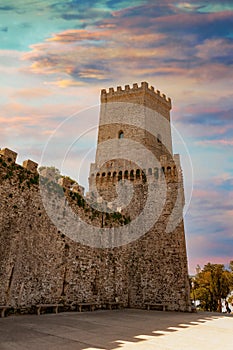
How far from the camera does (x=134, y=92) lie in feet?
83.5

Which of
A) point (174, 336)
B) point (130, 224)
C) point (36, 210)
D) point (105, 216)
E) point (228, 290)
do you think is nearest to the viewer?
point (174, 336)

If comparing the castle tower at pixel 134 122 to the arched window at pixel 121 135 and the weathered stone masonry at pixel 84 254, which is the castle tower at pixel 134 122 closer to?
the arched window at pixel 121 135

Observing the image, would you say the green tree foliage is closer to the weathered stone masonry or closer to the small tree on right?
the small tree on right

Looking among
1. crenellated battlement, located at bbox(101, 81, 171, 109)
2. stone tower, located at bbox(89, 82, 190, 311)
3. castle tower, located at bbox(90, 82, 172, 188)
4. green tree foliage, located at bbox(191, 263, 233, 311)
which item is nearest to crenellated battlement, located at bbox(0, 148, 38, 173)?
stone tower, located at bbox(89, 82, 190, 311)

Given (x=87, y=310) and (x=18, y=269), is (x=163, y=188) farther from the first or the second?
(x=18, y=269)

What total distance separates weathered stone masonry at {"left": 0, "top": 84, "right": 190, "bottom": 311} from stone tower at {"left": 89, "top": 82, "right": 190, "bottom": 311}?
0.22 ft

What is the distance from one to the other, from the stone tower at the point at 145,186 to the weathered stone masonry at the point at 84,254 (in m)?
0.07

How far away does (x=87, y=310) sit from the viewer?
13984 mm

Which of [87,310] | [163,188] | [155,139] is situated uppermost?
[155,139]

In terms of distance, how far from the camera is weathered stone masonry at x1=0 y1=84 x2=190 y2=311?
1105 centimetres

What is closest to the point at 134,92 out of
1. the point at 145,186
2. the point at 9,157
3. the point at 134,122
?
the point at 134,122

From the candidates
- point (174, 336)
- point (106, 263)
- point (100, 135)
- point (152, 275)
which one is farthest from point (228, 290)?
point (174, 336)

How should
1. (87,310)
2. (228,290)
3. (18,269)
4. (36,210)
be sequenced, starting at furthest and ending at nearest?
(228,290) < (87,310) < (36,210) < (18,269)

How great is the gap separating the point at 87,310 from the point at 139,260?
5.53 meters
